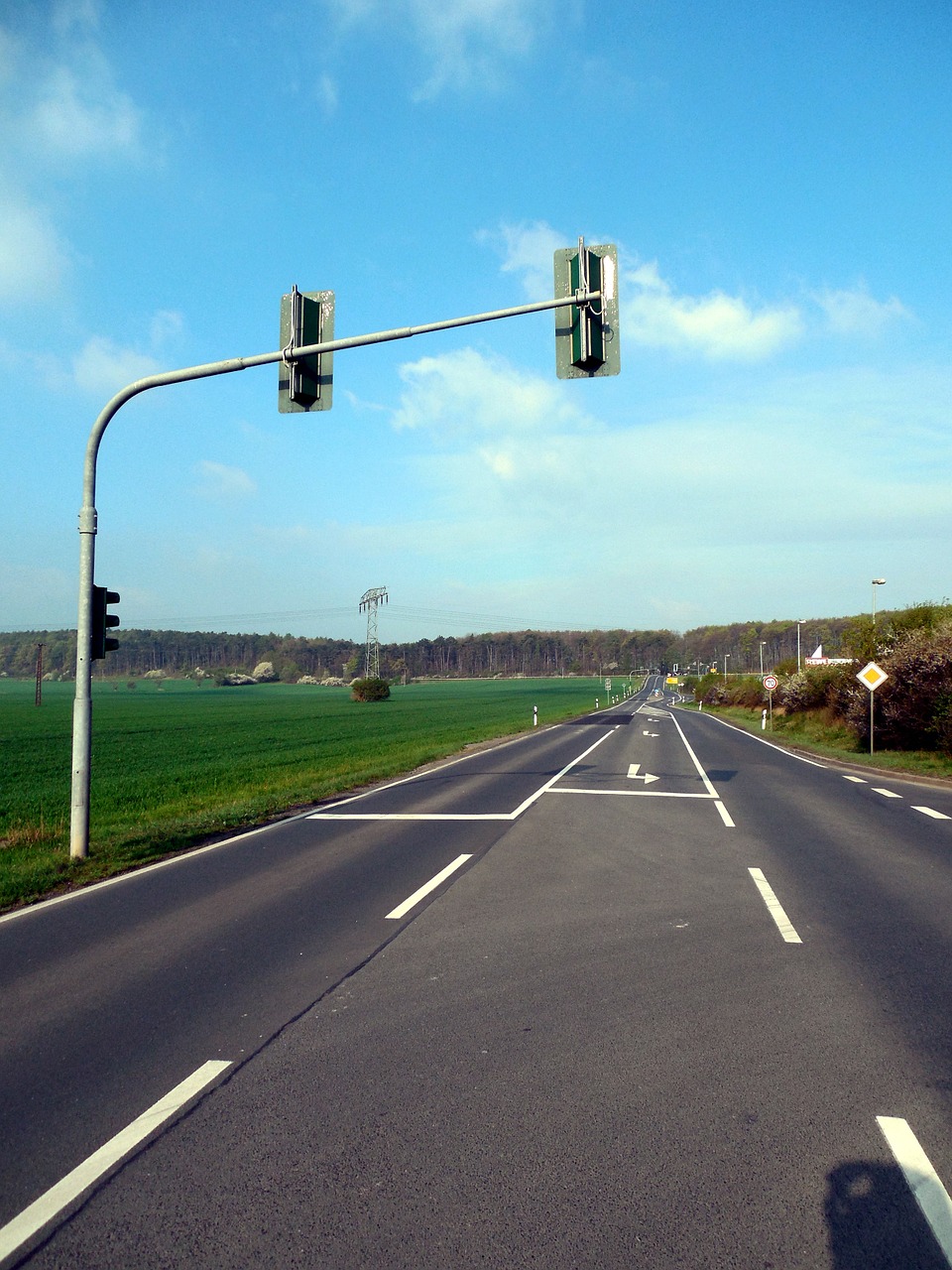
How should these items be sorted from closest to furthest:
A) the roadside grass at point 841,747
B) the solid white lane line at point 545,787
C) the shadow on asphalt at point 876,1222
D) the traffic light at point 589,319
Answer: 1. the shadow on asphalt at point 876,1222
2. the traffic light at point 589,319
3. the solid white lane line at point 545,787
4. the roadside grass at point 841,747

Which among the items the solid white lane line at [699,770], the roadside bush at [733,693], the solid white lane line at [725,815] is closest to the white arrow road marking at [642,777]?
the solid white lane line at [699,770]

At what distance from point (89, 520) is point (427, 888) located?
20.3 feet

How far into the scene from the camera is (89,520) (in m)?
10.4

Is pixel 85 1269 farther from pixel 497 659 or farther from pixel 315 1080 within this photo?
pixel 497 659

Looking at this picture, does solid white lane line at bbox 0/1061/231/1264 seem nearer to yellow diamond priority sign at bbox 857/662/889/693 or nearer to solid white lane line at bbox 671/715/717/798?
solid white lane line at bbox 671/715/717/798

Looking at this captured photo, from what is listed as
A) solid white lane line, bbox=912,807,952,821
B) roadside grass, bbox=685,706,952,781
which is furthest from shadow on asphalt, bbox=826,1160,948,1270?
roadside grass, bbox=685,706,952,781

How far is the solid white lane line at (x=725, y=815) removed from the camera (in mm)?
12438

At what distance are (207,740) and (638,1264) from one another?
37.2 metres

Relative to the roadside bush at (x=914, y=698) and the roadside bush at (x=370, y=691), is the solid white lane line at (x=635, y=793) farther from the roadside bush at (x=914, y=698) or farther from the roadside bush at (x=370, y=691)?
the roadside bush at (x=370, y=691)

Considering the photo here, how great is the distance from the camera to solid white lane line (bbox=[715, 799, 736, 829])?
1244 cm

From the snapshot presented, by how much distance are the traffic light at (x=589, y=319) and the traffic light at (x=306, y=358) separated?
269cm

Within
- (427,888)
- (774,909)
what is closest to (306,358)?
(427,888)

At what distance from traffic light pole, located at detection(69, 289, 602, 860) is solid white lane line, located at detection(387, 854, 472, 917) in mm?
4297

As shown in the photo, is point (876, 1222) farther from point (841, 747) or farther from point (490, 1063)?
point (841, 747)
